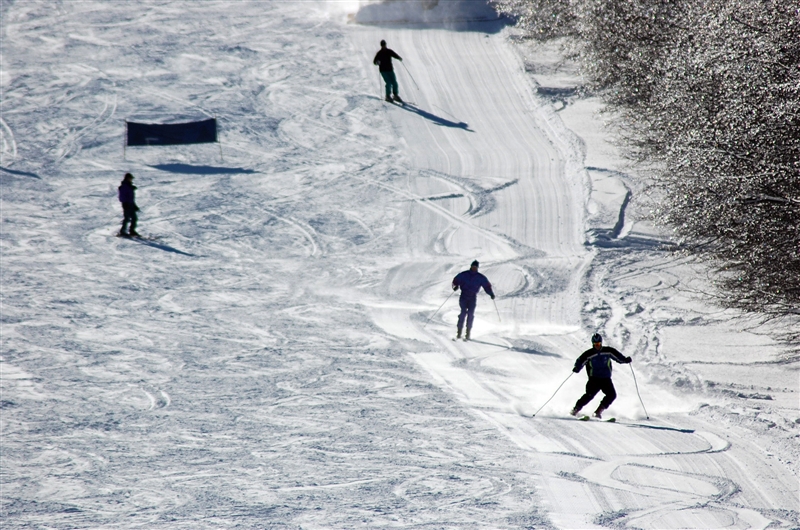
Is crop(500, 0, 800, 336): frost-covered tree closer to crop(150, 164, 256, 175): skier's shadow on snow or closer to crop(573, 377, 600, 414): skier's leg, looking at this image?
crop(573, 377, 600, 414): skier's leg

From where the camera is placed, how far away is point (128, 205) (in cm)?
1738

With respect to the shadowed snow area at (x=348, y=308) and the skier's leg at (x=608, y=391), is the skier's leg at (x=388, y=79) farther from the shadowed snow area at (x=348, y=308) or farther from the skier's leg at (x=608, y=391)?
the skier's leg at (x=608, y=391)

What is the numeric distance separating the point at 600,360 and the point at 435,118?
13344 millimetres

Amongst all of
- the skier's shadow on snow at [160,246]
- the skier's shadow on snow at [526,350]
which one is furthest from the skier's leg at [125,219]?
the skier's shadow on snow at [526,350]

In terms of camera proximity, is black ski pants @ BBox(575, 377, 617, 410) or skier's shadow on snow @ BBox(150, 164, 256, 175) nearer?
black ski pants @ BBox(575, 377, 617, 410)

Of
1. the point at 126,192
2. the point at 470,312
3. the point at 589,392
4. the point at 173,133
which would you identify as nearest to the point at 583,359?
the point at 589,392

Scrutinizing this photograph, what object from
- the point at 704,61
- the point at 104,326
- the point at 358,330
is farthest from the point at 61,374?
the point at 704,61

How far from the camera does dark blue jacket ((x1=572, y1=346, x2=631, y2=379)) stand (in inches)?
416

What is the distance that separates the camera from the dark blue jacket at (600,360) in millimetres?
10570

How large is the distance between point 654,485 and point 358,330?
630cm

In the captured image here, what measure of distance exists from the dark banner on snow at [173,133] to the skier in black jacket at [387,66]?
5.19 meters

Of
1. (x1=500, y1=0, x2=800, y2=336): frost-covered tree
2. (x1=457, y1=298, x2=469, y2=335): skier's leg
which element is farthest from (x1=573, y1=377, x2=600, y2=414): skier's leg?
(x1=457, y1=298, x2=469, y2=335): skier's leg

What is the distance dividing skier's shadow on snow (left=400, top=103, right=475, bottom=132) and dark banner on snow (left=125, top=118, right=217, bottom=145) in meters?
5.69

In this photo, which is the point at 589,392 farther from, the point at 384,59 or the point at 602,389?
the point at 384,59
